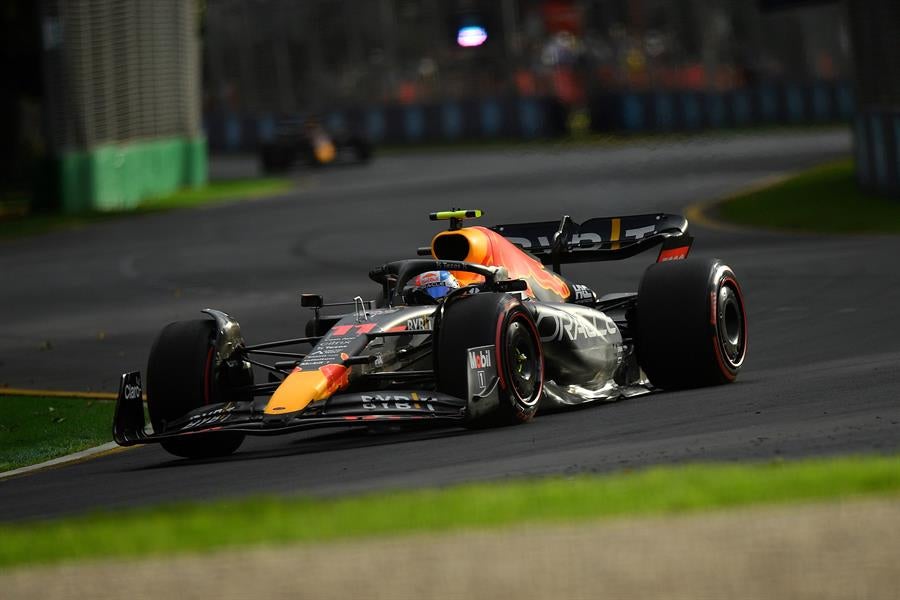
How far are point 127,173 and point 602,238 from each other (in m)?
27.3

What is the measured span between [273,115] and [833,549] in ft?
199

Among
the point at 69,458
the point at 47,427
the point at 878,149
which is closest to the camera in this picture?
the point at 69,458

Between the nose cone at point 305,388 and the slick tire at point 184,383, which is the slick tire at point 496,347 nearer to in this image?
the nose cone at point 305,388

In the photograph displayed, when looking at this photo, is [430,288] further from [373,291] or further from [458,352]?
[373,291]

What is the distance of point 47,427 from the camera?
1205 centimetres

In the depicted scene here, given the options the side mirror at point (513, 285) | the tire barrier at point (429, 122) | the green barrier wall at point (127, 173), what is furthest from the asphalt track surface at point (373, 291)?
the tire barrier at point (429, 122)

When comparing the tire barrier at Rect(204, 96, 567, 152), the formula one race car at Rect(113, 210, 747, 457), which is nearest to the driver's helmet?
the formula one race car at Rect(113, 210, 747, 457)

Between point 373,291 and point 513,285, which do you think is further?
point 373,291

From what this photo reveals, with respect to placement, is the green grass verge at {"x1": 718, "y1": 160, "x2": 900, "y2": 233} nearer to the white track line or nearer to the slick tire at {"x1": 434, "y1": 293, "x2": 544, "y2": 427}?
the slick tire at {"x1": 434, "y1": 293, "x2": 544, "y2": 427}

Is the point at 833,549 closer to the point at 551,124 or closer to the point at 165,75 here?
the point at 165,75

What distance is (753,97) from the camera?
51.0m

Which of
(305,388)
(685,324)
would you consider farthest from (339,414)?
(685,324)

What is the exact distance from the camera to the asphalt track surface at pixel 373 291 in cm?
855

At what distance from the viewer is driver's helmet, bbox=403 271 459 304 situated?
10.6 meters
